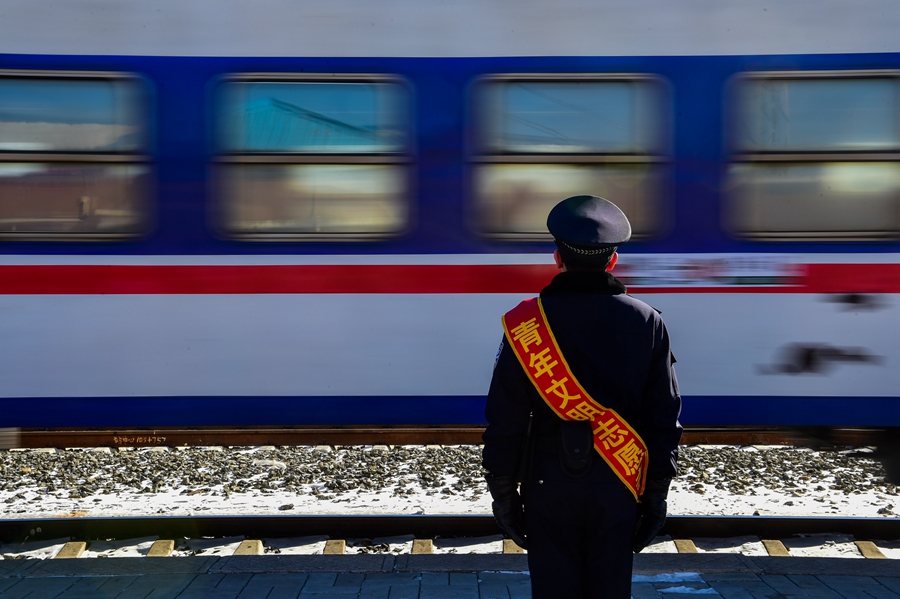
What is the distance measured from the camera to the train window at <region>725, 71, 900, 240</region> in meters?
4.32

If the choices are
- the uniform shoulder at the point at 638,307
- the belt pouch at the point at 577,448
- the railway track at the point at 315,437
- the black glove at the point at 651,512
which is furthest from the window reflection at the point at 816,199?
the belt pouch at the point at 577,448

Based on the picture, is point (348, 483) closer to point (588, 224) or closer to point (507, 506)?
point (507, 506)

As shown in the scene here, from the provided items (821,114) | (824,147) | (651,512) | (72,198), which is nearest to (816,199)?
(824,147)

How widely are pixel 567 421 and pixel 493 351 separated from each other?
1.79 m

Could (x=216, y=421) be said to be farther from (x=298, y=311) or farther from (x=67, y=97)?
(x=67, y=97)

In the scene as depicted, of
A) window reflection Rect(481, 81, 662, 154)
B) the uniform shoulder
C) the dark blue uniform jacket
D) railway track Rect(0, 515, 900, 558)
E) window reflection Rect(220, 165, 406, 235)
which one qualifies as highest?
window reflection Rect(481, 81, 662, 154)

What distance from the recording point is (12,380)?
438cm

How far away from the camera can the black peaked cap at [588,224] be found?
256 centimetres

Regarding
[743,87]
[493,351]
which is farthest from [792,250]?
[493,351]

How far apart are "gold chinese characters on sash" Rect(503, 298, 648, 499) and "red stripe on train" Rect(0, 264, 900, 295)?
1.74m

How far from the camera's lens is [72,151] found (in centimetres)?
433

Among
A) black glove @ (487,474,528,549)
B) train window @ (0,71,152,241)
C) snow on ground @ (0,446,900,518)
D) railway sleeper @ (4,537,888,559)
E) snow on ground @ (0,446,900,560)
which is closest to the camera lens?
black glove @ (487,474,528,549)

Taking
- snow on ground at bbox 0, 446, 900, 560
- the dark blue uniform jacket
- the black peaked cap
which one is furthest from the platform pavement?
the black peaked cap

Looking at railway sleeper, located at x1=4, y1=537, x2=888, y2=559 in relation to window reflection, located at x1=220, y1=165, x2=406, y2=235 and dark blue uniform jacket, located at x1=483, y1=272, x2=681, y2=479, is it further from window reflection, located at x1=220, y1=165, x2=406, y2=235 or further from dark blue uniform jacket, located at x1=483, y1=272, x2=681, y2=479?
dark blue uniform jacket, located at x1=483, y1=272, x2=681, y2=479
